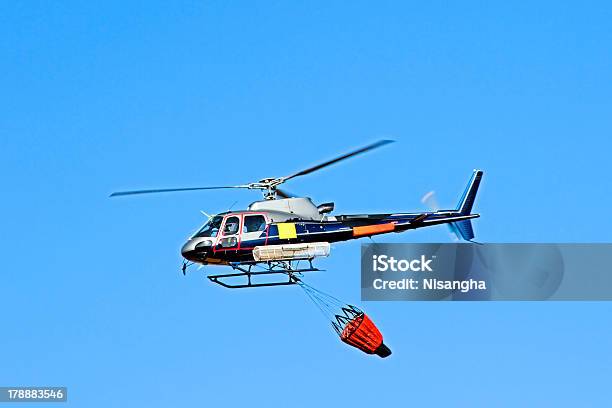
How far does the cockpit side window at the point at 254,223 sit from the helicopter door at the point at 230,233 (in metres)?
0.20

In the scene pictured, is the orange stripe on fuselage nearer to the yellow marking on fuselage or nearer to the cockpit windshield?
the yellow marking on fuselage

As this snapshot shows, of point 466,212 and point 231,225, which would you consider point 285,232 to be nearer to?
point 231,225

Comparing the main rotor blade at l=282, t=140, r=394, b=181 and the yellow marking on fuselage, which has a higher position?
the main rotor blade at l=282, t=140, r=394, b=181

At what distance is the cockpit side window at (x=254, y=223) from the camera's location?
42188mm

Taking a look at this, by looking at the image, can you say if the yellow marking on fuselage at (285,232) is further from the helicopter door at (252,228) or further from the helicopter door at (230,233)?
the helicopter door at (230,233)

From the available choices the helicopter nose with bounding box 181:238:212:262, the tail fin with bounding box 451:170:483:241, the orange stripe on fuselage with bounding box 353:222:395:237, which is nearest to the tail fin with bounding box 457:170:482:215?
the tail fin with bounding box 451:170:483:241

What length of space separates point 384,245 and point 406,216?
5180 mm

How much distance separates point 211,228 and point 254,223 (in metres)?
1.09

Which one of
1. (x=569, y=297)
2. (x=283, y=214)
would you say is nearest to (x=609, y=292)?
(x=569, y=297)

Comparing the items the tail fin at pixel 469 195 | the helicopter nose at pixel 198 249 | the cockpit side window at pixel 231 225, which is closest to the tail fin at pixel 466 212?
the tail fin at pixel 469 195

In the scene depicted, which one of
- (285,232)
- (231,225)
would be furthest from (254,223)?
(285,232)

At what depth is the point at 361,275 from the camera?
4781 centimetres

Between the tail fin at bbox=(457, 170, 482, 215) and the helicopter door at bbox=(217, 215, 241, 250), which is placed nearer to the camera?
the helicopter door at bbox=(217, 215, 241, 250)

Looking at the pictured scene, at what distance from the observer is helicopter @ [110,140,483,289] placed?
41.9 m
